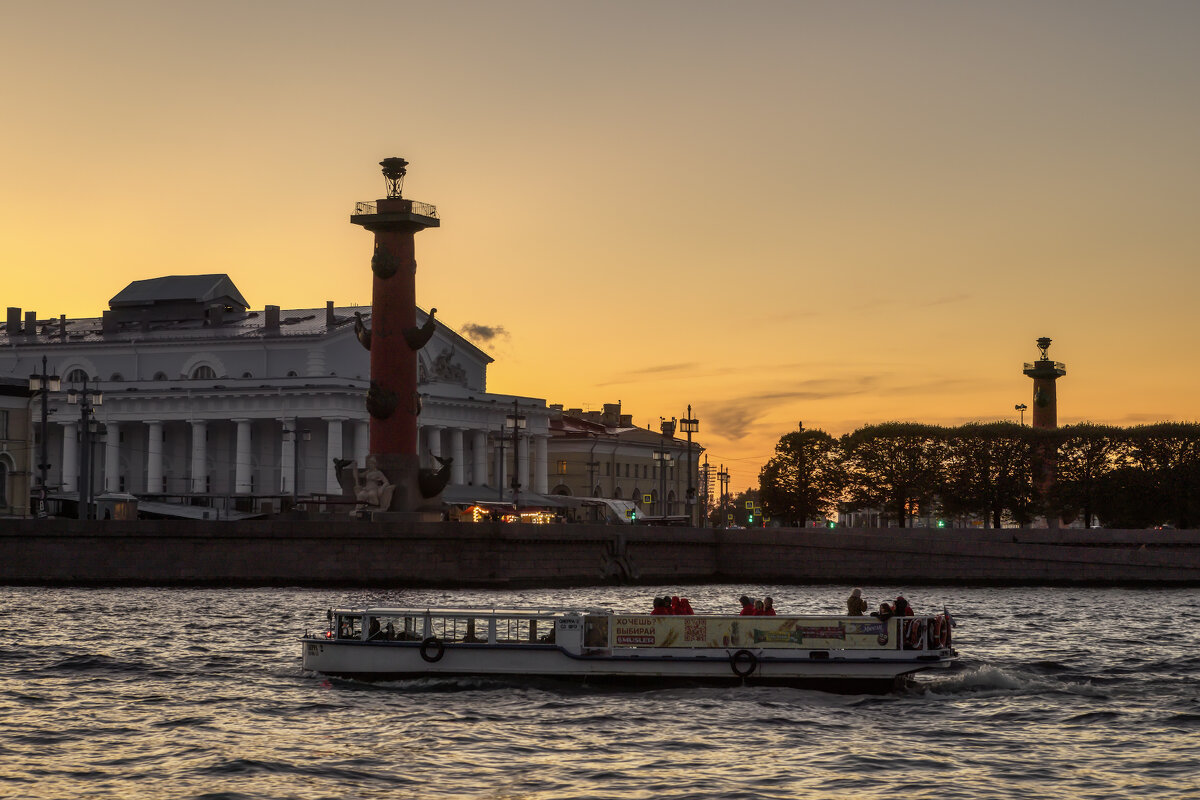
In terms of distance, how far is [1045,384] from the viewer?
4446 inches

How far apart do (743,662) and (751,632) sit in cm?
56

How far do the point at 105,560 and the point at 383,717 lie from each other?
1381 inches

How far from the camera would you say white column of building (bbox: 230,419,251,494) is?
10062 cm

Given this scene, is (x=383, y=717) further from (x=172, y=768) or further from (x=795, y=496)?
(x=795, y=496)

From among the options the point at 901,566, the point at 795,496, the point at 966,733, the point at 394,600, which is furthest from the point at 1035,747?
the point at 795,496

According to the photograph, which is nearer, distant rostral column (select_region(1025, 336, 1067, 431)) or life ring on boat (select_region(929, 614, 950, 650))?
life ring on boat (select_region(929, 614, 950, 650))

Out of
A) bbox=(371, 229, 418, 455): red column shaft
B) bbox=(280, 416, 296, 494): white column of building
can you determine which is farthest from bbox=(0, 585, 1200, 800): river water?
bbox=(280, 416, 296, 494): white column of building

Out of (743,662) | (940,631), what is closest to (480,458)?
(743,662)

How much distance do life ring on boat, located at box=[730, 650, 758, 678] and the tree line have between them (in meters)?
64.9

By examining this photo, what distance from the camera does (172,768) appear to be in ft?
81.2

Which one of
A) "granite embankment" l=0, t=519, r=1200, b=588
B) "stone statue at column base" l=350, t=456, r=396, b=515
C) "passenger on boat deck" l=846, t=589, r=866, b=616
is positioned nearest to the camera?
"passenger on boat deck" l=846, t=589, r=866, b=616

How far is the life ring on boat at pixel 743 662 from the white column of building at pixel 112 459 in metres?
76.7

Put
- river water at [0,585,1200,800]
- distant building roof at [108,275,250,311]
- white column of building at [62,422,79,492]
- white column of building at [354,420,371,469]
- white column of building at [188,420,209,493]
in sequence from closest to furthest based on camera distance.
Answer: river water at [0,585,1200,800] → white column of building at [188,420,209,493] → white column of building at [354,420,371,469] → white column of building at [62,422,79,492] → distant building roof at [108,275,250,311]

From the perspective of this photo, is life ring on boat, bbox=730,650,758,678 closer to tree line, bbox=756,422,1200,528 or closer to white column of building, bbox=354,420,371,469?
tree line, bbox=756,422,1200,528
